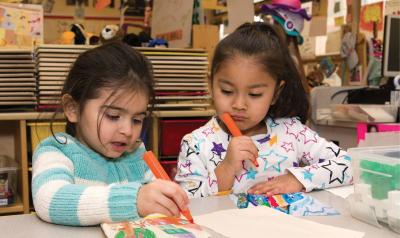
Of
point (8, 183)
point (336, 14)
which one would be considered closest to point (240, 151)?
point (8, 183)

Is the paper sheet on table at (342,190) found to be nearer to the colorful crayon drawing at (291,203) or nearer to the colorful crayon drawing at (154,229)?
the colorful crayon drawing at (291,203)

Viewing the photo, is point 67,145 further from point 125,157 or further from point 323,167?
point 323,167

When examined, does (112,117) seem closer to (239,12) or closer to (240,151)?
(240,151)

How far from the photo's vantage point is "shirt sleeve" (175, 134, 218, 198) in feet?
2.97

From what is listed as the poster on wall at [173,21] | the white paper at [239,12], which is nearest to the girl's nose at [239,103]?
the white paper at [239,12]

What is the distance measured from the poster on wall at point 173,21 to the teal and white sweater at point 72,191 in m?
1.19

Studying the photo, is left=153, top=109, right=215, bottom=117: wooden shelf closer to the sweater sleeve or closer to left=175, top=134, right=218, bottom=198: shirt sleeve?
left=175, top=134, right=218, bottom=198: shirt sleeve

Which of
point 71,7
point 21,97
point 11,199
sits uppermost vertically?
point 71,7

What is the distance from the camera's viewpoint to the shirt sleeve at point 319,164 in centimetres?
86

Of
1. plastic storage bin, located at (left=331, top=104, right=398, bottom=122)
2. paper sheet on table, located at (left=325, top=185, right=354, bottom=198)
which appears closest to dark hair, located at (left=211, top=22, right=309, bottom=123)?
paper sheet on table, located at (left=325, top=185, right=354, bottom=198)

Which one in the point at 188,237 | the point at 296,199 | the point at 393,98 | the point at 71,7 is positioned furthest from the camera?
the point at 71,7

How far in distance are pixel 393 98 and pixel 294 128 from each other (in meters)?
1.10

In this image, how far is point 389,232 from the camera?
583 mm

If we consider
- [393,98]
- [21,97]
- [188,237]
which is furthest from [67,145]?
[393,98]
